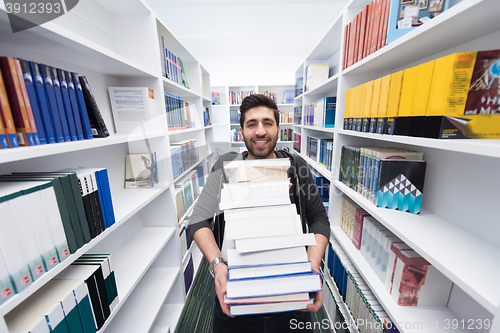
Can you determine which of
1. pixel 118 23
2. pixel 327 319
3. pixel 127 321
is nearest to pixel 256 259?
pixel 127 321

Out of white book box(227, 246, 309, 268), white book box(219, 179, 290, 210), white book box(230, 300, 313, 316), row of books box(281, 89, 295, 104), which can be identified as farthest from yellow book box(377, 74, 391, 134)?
row of books box(281, 89, 295, 104)

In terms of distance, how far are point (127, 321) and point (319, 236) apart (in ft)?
4.45

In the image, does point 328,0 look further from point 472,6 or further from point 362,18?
point 472,6

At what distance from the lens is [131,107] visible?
1263mm

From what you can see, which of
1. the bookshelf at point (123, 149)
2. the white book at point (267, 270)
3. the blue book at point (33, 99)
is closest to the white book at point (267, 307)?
the white book at point (267, 270)

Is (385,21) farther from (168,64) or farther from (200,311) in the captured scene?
(200,311)

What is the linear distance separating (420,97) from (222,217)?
1.05 m

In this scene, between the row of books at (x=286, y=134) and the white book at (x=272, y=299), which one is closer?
the white book at (x=272, y=299)

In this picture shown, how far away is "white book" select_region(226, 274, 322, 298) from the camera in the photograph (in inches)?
23.3

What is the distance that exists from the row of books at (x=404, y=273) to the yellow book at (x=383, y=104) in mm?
570

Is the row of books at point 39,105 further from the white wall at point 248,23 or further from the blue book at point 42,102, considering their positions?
the white wall at point 248,23

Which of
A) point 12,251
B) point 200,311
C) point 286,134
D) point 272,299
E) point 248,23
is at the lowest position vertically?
point 200,311

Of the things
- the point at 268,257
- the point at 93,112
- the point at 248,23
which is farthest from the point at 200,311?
the point at 248,23

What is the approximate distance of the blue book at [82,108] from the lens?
758 mm
